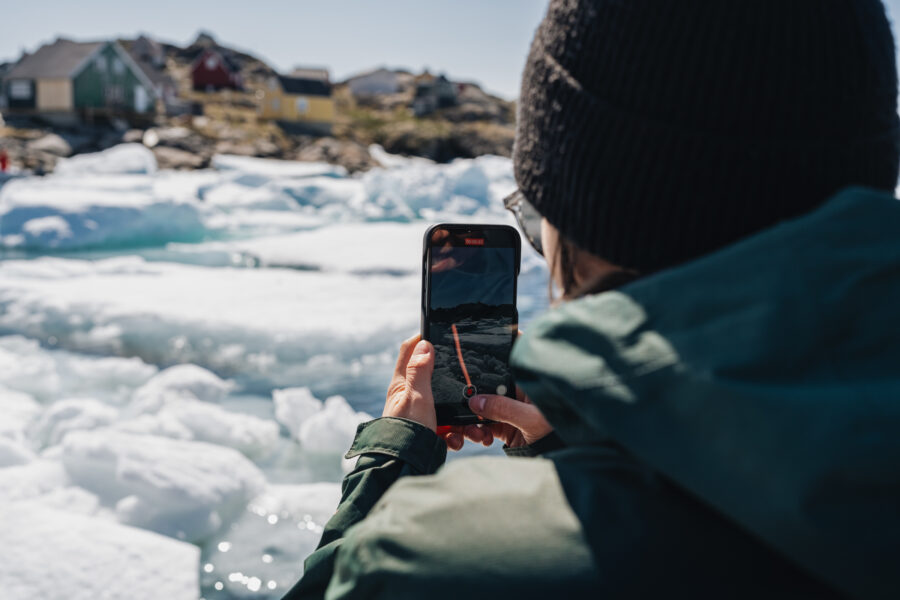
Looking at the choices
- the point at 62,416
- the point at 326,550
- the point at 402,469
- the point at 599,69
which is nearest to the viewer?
the point at 599,69

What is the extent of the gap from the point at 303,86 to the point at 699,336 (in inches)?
1553

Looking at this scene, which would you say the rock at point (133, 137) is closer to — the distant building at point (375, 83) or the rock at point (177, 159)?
the rock at point (177, 159)

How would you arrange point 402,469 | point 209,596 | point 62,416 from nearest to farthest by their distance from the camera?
1. point 402,469
2. point 209,596
3. point 62,416

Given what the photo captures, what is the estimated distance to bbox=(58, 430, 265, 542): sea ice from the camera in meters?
2.89

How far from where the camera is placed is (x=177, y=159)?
72.9 ft

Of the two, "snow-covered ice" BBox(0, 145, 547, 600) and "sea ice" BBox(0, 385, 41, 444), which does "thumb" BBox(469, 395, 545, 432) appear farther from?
"sea ice" BBox(0, 385, 41, 444)

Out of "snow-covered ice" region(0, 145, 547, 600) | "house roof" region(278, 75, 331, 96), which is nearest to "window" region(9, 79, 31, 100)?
"house roof" region(278, 75, 331, 96)

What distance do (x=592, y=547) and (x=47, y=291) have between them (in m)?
7.56

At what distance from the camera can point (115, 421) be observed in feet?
12.5

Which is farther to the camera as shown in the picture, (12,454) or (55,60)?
(55,60)

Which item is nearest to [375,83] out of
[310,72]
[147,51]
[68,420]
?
[310,72]

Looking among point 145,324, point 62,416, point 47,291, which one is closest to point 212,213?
point 47,291

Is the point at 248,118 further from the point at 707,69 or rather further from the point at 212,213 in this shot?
the point at 707,69

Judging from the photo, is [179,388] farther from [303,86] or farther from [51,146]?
[303,86]
